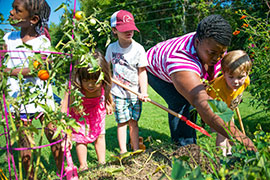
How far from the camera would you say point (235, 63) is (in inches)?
74.9

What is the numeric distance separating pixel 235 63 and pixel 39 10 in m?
1.55

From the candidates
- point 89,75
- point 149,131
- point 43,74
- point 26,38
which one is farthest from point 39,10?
point 149,131

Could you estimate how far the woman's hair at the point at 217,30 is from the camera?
153 centimetres

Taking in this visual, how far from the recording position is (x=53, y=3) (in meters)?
1.26

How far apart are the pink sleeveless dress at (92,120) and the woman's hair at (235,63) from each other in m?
1.15

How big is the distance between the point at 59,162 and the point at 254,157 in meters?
1.56

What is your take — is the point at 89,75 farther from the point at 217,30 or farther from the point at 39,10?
the point at 217,30

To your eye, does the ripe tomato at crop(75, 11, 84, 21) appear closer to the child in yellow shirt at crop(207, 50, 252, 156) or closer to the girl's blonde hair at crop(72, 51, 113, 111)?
the girl's blonde hair at crop(72, 51, 113, 111)

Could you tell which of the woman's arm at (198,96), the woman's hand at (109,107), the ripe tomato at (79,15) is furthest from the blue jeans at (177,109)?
the ripe tomato at (79,15)

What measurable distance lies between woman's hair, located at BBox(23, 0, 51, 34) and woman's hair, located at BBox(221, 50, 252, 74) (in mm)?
1449

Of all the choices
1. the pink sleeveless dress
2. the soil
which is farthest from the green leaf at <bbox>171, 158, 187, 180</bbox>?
the pink sleeveless dress

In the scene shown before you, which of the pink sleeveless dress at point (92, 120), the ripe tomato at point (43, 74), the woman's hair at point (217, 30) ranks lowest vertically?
the pink sleeveless dress at point (92, 120)

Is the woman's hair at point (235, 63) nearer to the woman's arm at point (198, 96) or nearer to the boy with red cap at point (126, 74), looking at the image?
the woman's arm at point (198, 96)

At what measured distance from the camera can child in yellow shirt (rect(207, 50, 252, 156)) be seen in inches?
75.3
